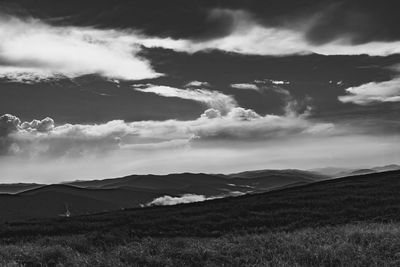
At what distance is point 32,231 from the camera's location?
95.3 ft

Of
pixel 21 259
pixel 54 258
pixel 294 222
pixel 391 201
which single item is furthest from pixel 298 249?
pixel 391 201

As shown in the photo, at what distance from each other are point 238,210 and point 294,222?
7550 millimetres

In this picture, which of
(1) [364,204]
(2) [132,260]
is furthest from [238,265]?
(1) [364,204]

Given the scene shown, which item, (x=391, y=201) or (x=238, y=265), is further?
(x=391, y=201)

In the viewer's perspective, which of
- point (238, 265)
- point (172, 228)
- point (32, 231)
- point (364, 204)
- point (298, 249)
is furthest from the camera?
point (364, 204)

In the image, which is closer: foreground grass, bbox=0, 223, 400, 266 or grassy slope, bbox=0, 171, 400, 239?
foreground grass, bbox=0, 223, 400, 266

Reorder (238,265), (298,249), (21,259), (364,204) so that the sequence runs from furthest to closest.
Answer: (364,204), (21,259), (298,249), (238,265)

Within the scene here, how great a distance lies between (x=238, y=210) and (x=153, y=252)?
65.6 feet

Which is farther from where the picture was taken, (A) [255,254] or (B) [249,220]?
(B) [249,220]

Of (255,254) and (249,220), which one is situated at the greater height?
(255,254)

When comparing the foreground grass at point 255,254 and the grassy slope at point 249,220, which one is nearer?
the foreground grass at point 255,254

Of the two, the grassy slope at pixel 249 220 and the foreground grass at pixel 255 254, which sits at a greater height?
the foreground grass at pixel 255 254

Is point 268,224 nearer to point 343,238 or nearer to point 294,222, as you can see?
point 294,222

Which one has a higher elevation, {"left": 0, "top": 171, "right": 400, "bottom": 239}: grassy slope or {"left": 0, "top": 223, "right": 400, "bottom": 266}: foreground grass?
{"left": 0, "top": 223, "right": 400, "bottom": 266}: foreground grass
